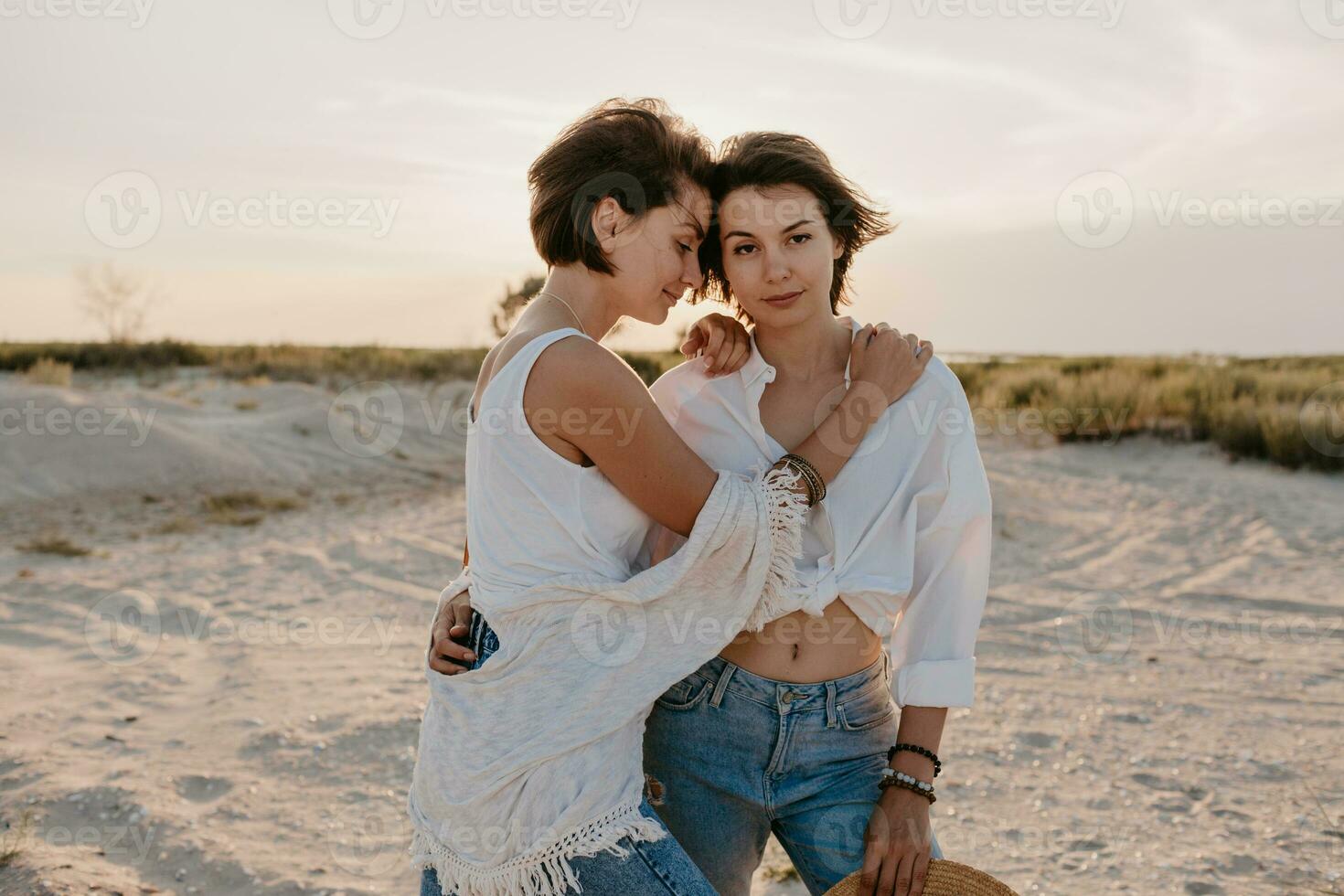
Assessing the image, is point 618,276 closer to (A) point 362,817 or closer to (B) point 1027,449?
(A) point 362,817

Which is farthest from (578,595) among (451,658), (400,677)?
(400,677)

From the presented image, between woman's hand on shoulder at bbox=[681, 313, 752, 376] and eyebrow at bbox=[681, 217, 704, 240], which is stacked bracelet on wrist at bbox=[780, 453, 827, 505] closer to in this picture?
woman's hand on shoulder at bbox=[681, 313, 752, 376]

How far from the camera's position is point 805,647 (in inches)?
87.7

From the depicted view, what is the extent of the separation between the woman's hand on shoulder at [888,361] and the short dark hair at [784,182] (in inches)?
10.2

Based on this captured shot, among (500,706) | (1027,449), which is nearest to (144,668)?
(500,706)

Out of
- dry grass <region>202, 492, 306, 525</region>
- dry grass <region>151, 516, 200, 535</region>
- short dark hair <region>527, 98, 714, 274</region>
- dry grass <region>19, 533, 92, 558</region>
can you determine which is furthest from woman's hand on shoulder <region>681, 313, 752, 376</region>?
dry grass <region>202, 492, 306, 525</region>

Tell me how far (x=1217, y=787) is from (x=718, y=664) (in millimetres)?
3283

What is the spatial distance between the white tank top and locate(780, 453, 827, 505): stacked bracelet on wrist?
0.38m

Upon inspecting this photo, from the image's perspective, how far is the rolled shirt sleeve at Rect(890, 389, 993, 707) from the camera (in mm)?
2213

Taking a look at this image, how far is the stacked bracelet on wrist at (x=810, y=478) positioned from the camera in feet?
7.07

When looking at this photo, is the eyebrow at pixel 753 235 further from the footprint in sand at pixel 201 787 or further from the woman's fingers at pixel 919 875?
the footprint in sand at pixel 201 787

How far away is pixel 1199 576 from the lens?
27.0ft

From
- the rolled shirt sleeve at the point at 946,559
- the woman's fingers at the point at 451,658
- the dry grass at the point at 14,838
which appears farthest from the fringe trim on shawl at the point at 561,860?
the dry grass at the point at 14,838

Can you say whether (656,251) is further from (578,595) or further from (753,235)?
(578,595)
